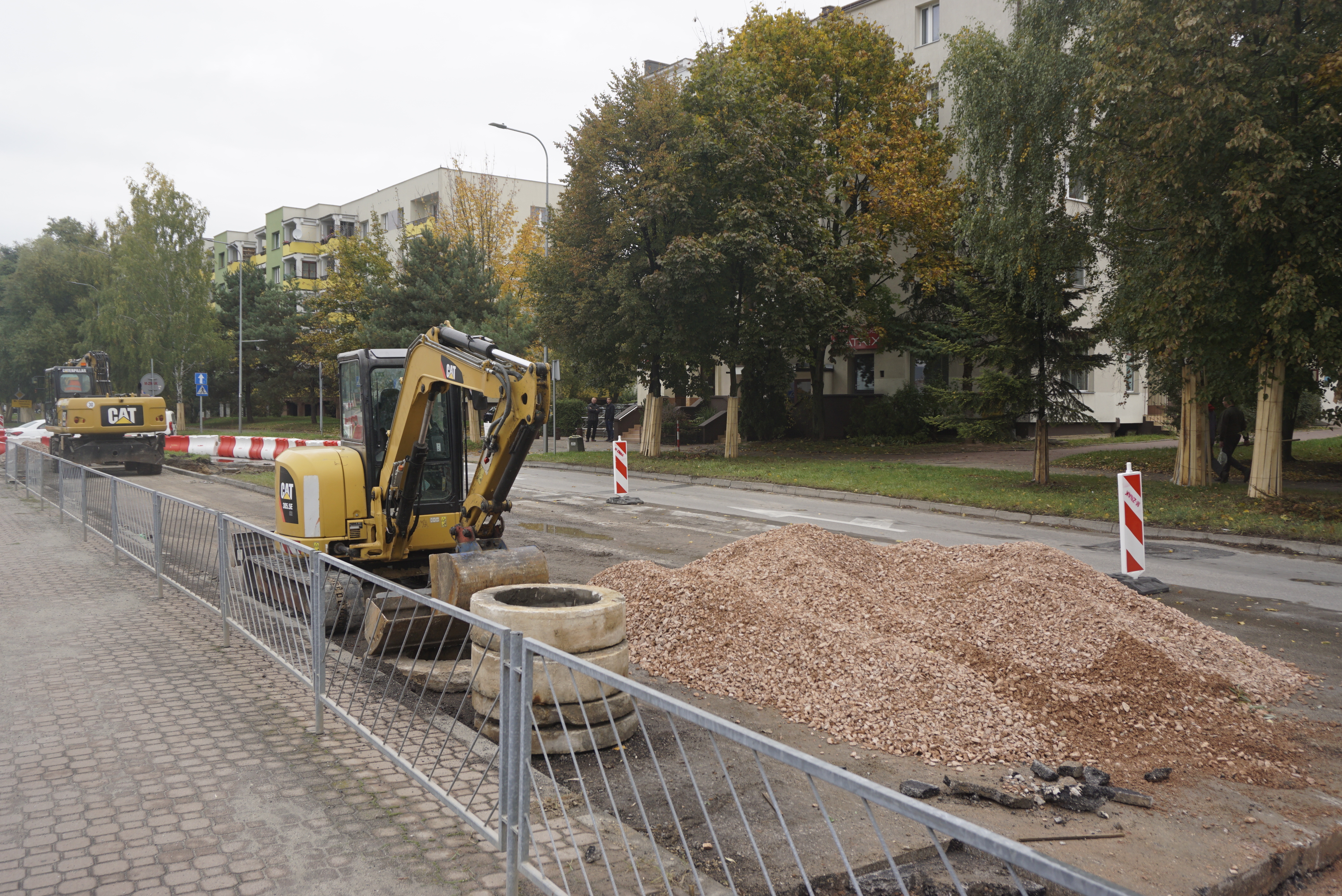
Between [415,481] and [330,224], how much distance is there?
260ft

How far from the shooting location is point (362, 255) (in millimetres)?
50719

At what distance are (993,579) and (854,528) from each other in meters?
6.86

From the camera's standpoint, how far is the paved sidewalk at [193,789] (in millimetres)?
3576

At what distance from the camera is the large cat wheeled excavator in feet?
22.2

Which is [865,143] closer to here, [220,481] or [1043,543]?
[1043,543]

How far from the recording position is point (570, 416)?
41969 mm

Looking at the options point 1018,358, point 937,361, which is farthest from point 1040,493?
point 937,361

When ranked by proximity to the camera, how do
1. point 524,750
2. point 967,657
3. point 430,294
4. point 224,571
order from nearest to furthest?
point 524,750
point 967,657
point 224,571
point 430,294

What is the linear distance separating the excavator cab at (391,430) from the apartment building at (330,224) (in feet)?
140

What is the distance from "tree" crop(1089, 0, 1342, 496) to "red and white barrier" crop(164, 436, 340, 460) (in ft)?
69.4

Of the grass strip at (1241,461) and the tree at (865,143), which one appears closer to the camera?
the grass strip at (1241,461)

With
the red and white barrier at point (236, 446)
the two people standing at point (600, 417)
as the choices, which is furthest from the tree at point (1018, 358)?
the red and white barrier at point (236, 446)

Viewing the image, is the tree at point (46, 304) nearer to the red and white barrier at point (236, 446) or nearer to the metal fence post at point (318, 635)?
the red and white barrier at point (236, 446)

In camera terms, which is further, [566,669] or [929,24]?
[929,24]
